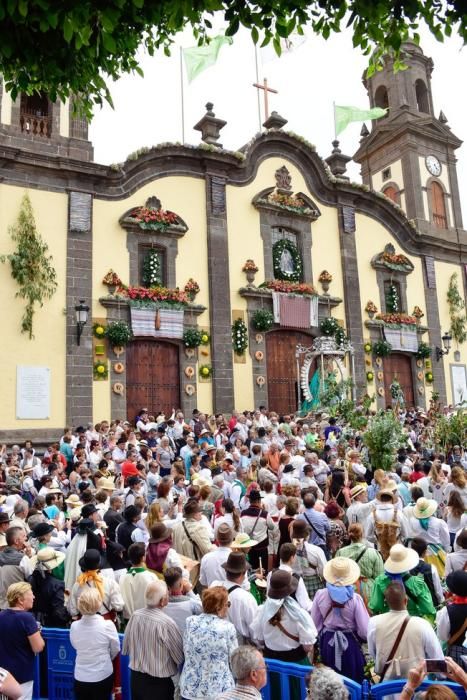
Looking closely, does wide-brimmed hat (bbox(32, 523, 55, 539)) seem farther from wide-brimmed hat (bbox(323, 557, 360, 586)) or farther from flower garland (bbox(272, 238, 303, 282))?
flower garland (bbox(272, 238, 303, 282))

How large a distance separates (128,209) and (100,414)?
261 inches

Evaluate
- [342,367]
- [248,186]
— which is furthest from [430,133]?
[342,367]

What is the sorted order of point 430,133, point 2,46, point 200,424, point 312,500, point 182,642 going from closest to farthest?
point 182,642 < point 2,46 < point 312,500 < point 200,424 < point 430,133

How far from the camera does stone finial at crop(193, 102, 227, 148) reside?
2216 cm

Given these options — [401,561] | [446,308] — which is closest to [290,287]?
[446,308]

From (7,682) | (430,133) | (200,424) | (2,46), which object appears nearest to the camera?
(7,682)

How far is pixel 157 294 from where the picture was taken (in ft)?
64.6

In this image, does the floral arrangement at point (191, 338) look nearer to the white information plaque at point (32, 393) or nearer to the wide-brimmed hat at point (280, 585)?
the white information plaque at point (32, 393)

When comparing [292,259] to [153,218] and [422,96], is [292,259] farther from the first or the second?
[422,96]

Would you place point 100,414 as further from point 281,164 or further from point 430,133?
point 430,133

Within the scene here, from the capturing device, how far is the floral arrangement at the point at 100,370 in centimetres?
1837

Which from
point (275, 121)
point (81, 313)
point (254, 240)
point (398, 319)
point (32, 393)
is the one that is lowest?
point (32, 393)

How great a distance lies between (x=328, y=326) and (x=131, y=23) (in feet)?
58.1

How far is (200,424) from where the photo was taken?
17.7 meters
